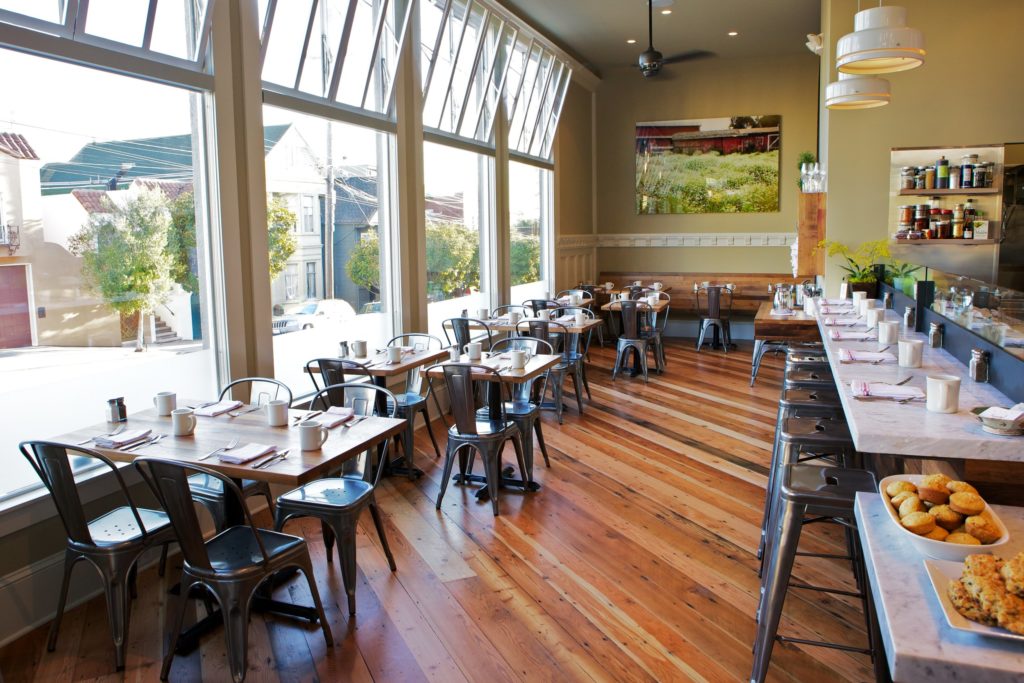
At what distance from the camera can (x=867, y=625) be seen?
2953mm

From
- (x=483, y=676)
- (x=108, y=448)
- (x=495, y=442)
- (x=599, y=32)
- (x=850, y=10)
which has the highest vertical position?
(x=599, y=32)

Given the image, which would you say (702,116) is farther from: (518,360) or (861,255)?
(518,360)

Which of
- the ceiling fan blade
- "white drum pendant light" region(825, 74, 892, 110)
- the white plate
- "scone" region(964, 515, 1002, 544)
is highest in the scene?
the ceiling fan blade

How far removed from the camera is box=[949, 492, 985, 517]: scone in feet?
5.00

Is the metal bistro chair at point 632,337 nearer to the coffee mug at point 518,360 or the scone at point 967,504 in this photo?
the coffee mug at point 518,360

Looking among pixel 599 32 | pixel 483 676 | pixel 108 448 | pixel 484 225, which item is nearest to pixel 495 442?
pixel 483 676

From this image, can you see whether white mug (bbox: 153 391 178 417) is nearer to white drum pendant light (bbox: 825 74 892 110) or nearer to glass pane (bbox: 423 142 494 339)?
glass pane (bbox: 423 142 494 339)

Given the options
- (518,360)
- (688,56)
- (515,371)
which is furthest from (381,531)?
(688,56)

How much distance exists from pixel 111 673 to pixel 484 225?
234 inches

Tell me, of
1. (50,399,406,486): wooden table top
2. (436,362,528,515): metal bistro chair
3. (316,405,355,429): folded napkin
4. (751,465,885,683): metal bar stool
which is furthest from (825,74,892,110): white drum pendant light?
(316,405,355,429): folded napkin

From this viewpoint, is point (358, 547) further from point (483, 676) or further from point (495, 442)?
point (483, 676)

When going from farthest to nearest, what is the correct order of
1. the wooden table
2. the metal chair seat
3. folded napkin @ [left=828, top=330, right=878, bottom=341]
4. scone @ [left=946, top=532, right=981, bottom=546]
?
the wooden table → folded napkin @ [left=828, top=330, right=878, bottom=341] → the metal chair seat → scone @ [left=946, top=532, right=981, bottom=546]

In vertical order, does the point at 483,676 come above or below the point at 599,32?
below

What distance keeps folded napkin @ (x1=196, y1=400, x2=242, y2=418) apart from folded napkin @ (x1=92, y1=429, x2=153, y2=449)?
0.98 feet
